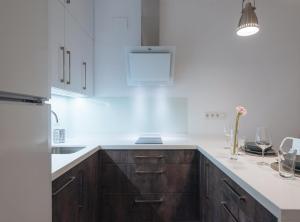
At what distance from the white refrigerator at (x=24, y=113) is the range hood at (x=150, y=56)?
1.50 metres

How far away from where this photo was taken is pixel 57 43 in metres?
1.56

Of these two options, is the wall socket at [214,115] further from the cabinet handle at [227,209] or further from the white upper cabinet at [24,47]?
the white upper cabinet at [24,47]

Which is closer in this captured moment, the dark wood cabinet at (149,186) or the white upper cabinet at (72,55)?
the white upper cabinet at (72,55)

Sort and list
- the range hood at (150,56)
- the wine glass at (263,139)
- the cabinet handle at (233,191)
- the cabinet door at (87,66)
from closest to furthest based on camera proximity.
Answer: the cabinet handle at (233,191), the wine glass at (263,139), the cabinet door at (87,66), the range hood at (150,56)

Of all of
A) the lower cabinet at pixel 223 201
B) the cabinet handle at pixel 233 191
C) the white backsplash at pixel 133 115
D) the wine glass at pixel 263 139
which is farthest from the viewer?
the white backsplash at pixel 133 115

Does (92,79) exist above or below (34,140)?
above

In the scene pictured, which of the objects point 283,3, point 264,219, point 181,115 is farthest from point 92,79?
point 283,3

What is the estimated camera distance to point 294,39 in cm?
268

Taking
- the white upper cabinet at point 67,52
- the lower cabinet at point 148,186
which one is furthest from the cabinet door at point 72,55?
the lower cabinet at point 148,186

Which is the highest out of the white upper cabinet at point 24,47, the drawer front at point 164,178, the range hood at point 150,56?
the range hood at point 150,56

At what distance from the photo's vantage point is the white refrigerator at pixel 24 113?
0.65m

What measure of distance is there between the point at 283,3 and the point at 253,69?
0.85 m

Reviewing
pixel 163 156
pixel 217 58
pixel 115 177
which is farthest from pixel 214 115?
pixel 115 177

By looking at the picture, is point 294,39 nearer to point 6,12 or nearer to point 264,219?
point 264,219
